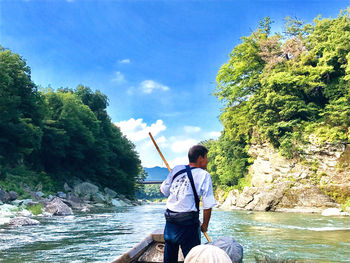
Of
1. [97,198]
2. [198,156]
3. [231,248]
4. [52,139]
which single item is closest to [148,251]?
[231,248]

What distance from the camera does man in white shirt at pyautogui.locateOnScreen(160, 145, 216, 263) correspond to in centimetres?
335

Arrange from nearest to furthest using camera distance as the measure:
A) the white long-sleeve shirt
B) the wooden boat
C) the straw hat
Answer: the straw hat, the white long-sleeve shirt, the wooden boat

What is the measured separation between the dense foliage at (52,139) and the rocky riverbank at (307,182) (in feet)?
62.7

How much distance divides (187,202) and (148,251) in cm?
229

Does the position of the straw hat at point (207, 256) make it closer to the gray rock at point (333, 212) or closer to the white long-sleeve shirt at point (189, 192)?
the white long-sleeve shirt at point (189, 192)

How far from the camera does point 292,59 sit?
2738cm

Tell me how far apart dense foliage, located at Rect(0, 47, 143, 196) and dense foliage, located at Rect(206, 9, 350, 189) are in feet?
60.8

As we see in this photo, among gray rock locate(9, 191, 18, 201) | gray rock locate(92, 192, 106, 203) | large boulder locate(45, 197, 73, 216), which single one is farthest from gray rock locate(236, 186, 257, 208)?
gray rock locate(9, 191, 18, 201)

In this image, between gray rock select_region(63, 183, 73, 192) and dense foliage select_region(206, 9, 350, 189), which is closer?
dense foliage select_region(206, 9, 350, 189)

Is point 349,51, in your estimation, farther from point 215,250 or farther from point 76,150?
point 76,150

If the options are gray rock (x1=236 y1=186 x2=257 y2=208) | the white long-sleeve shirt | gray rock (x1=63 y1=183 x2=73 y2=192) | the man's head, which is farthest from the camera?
gray rock (x1=63 y1=183 x2=73 y2=192)

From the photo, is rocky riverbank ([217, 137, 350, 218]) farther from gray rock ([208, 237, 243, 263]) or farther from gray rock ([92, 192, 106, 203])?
gray rock ([208, 237, 243, 263])

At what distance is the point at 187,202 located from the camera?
335 cm

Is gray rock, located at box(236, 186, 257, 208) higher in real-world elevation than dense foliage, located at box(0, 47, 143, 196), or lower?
lower
